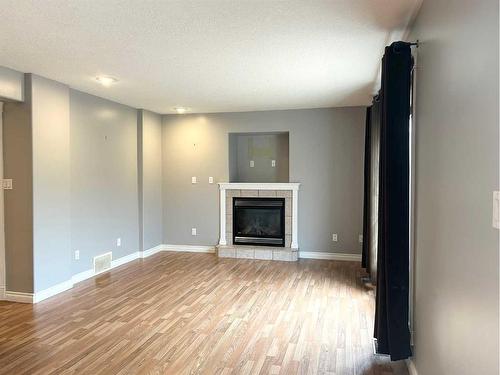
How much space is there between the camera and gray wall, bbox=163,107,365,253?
589 centimetres

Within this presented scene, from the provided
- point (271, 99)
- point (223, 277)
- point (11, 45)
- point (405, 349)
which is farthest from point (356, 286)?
point (11, 45)

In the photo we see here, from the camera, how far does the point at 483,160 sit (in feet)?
4.11

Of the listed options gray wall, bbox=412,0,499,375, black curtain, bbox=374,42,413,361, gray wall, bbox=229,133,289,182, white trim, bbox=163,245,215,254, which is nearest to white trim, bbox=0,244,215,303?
white trim, bbox=163,245,215,254

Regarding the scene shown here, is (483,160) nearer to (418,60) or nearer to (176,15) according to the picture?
(418,60)

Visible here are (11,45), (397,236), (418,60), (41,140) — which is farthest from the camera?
(41,140)

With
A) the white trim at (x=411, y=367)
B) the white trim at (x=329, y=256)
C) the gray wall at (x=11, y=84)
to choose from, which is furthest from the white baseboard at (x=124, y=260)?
the white trim at (x=411, y=367)

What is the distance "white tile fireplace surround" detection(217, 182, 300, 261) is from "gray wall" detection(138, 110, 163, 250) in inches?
45.5

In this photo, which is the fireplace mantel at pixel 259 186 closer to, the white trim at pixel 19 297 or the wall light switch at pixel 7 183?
the wall light switch at pixel 7 183

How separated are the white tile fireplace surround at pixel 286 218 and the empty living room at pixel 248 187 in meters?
0.03

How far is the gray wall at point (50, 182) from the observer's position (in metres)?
3.99

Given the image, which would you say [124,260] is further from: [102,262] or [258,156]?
[258,156]

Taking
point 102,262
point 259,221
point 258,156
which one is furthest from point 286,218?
point 102,262

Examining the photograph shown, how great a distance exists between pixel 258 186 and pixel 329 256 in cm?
158

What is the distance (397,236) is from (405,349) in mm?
745
